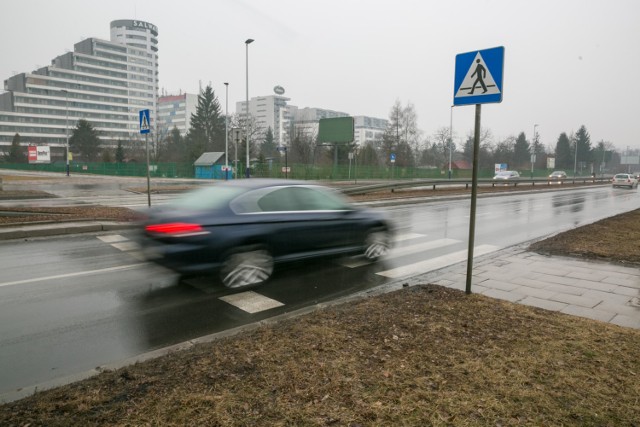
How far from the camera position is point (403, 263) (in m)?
7.97

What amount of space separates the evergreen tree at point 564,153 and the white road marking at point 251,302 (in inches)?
4830

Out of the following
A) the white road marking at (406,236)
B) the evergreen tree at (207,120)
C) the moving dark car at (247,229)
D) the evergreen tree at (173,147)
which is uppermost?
the evergreen tree at (207,120)

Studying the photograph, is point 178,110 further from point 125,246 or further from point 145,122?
point 125,246

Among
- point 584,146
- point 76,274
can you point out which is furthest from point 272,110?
point 76,274

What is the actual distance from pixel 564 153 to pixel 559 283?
122 metres

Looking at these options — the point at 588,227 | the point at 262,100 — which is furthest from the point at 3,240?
the point at 262,100

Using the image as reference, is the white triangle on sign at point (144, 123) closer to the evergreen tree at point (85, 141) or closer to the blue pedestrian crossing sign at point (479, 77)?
the blue pedestrian crossing sign at point (479, 77)

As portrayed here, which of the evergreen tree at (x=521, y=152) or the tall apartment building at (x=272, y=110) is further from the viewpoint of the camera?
the tall apartment building at (x=272, y=110)

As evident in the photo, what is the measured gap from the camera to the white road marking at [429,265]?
23.8ft

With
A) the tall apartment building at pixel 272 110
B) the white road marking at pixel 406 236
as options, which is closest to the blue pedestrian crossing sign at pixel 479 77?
the white road marking at pixel 406 236

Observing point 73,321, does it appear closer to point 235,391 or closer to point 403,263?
point 235,391

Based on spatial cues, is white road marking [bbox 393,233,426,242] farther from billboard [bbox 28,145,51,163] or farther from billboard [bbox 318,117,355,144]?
billboard [bbox 28,145,51,163]

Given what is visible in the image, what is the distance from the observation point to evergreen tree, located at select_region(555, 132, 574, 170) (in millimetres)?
111812

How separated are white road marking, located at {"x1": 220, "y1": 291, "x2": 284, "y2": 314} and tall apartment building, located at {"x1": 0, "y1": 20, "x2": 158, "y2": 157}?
382 ft
